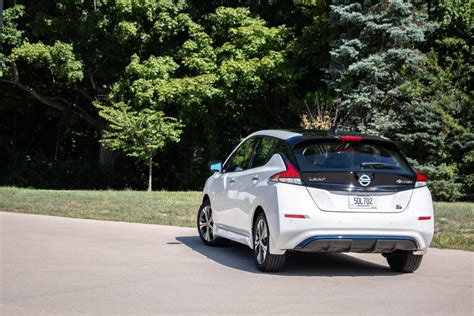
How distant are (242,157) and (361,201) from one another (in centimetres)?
238

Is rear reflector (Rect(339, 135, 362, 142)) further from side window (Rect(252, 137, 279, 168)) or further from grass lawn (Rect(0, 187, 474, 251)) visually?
grass lawn (Rect(0, 187, 474, 251))

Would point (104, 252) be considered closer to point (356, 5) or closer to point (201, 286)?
point (201, 286)

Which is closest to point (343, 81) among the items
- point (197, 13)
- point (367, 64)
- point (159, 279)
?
point (367, 64)

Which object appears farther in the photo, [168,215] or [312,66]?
[312,66]

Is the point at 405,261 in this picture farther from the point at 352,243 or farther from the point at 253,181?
the point at 253,181

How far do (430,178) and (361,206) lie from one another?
724 inches

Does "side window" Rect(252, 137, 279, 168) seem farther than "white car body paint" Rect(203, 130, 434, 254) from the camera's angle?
Yes

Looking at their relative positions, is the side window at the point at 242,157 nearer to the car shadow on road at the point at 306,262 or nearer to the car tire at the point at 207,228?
the car tire at the point at 207,228

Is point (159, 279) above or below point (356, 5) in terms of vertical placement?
below

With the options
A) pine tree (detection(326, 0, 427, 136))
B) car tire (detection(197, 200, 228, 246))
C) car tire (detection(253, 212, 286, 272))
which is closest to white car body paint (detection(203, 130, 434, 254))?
car tire (detection(253, 212, 286, 272))

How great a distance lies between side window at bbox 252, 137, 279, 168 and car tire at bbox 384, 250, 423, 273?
1.96 metres

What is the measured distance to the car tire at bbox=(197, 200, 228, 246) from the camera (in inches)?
498

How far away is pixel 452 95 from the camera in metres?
28.6

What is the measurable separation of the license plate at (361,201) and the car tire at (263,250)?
101 centimetres
